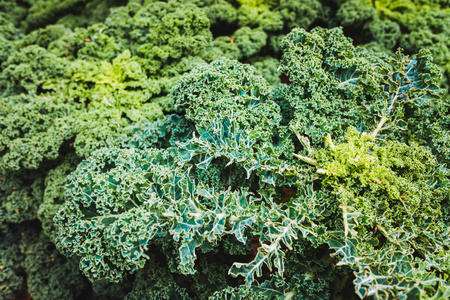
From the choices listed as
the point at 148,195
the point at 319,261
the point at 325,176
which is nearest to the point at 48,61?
the point at 148,195

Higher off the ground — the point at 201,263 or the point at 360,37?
the point at 360,37

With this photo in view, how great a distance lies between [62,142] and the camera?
3586mm

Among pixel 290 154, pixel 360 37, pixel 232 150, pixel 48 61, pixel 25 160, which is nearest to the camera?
pixel 232 150

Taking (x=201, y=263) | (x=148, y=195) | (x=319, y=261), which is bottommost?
(x=201, y=263)

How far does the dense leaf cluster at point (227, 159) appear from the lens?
2.51 m

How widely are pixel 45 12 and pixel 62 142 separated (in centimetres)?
324

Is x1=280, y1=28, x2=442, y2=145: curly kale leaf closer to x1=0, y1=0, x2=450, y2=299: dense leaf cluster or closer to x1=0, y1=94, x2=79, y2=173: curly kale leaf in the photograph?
x1=0, y1=0, x2=450, y2=299: dense leaf cluster

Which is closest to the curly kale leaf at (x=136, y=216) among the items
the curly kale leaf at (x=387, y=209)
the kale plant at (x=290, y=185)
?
the kale plant at (x=290, y=185)

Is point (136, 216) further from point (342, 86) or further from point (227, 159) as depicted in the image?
point (342, 86)

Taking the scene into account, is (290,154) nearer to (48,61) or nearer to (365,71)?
(365,71)

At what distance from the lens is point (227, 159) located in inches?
115

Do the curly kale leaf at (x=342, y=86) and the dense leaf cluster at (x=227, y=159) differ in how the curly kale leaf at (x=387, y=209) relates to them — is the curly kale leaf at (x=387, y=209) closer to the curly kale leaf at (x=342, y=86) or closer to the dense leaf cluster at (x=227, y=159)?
the dense leaf cluster at (x=227, y=159)

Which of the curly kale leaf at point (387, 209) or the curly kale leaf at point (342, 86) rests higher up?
the curly kale leaf at point (342, 86)

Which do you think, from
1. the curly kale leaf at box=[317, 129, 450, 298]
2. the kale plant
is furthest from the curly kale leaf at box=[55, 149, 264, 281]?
the curly kale leaf at box=[317, 129, 450, 298]
